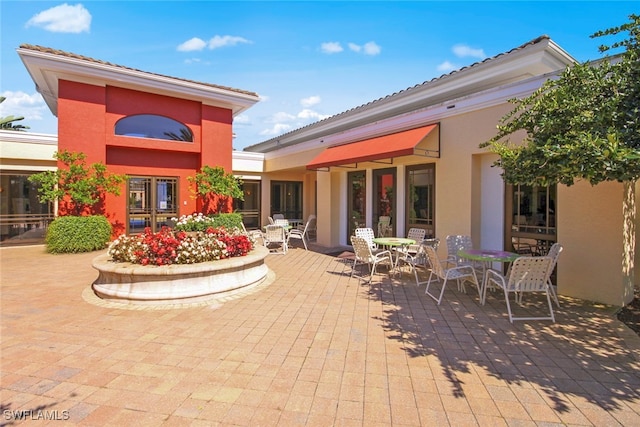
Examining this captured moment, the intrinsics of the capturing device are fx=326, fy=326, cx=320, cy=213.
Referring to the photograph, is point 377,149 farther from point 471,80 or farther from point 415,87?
point 471,80

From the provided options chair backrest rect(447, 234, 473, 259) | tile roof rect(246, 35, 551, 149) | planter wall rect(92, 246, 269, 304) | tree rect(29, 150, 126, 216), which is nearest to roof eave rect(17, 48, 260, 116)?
tree rect(29, 150, 126, 216)

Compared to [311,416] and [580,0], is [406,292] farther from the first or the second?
[580,0]

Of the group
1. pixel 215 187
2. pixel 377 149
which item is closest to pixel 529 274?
pixel 377 149

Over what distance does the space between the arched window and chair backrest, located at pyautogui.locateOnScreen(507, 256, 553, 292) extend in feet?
47.7

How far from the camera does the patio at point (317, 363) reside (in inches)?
121

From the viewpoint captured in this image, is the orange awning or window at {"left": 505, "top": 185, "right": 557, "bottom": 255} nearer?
window at {"left": 505, "top": 185, "right": 557, "bottom": 255}

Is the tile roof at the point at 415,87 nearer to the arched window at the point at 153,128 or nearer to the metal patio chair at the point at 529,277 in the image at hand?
the metal patio chair at the point at 529,277

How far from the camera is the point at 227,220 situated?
15211mm

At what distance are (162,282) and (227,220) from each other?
9.13 metres

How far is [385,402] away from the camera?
3215mm

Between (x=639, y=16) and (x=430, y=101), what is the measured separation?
8.47m

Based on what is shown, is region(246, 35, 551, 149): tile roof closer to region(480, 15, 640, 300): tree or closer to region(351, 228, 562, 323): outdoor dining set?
region(480, 15, 640, 300): tree

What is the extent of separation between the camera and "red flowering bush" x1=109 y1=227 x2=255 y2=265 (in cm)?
664

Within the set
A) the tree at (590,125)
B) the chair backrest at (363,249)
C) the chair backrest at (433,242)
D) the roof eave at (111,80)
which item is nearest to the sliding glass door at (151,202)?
the roof eave at (111,80)
